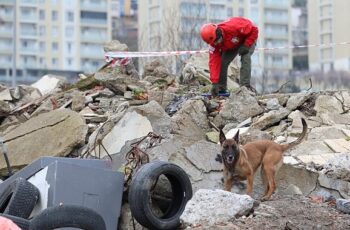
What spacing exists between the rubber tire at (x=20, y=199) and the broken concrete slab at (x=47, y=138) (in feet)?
7.57

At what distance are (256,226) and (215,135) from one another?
3463 mm

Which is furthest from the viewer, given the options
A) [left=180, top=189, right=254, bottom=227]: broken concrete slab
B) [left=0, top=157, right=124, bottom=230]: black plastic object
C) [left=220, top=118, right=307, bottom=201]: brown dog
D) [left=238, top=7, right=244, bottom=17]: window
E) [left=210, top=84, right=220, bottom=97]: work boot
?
[left=238, top=7, right=244, bottom=17]: window

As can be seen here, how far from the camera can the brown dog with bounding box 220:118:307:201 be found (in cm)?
941

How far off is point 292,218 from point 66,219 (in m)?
2.51

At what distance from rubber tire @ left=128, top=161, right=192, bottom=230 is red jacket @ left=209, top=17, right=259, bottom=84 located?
4535 millimetres

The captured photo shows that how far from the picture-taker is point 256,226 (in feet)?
26.9

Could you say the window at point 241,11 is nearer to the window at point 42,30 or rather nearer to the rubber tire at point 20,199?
the window at point 42,30

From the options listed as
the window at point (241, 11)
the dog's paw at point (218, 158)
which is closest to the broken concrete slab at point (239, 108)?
the dog's paw at point (218, 158)

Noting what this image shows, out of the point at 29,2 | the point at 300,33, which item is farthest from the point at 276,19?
the point at 29,2

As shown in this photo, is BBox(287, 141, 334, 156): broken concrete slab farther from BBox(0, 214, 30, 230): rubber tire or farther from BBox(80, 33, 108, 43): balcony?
BBox(80, 33, 108, 43): balcony

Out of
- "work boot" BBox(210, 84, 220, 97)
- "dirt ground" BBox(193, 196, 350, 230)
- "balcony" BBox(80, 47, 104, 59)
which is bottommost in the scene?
"dirt ground" BBox(193, 196, 350, 230)

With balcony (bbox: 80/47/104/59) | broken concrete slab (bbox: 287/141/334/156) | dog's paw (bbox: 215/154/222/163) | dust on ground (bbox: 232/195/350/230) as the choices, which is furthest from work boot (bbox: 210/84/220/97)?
balcony (bbox: 80/47/104/59)

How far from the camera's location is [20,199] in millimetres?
8867

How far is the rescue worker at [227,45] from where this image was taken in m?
13.4
